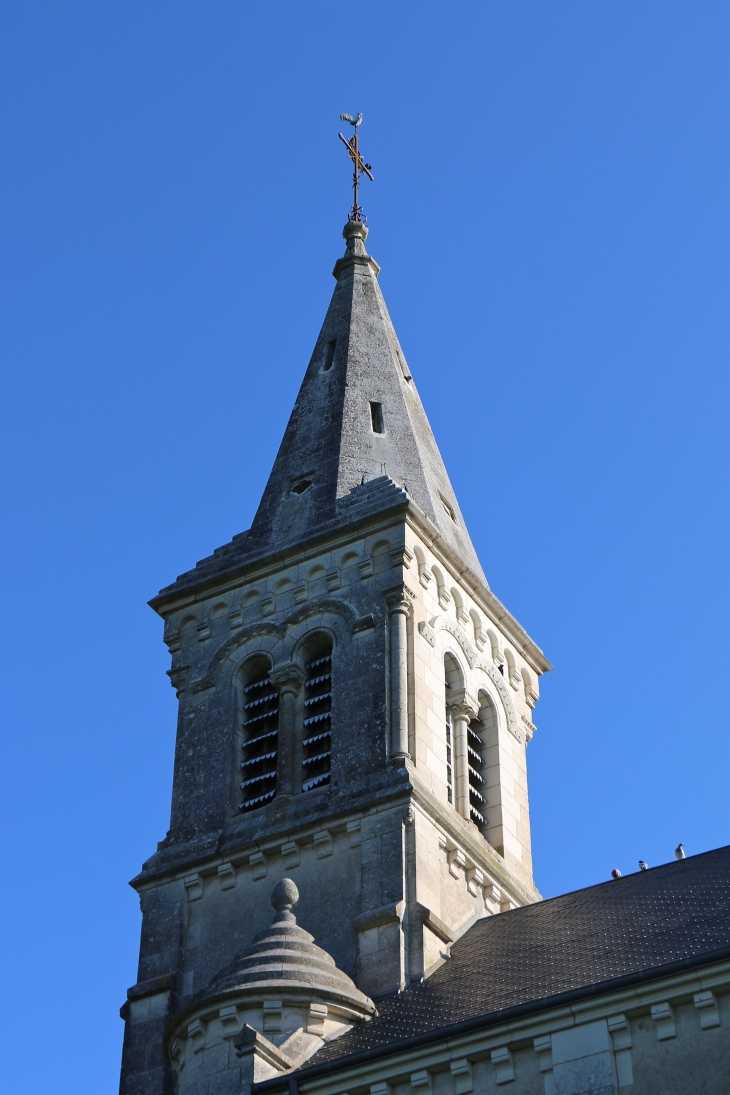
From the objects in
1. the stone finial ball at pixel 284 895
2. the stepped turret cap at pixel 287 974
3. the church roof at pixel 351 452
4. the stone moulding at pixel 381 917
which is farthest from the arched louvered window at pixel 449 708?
the stepped turret cap at pixel 287 974

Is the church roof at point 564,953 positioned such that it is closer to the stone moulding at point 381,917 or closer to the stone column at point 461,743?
the stone moulding at point 381,917

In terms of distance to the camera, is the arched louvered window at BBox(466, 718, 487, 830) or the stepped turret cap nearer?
the stepped turret cap

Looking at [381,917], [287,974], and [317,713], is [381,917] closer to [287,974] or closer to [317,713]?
[287,974]

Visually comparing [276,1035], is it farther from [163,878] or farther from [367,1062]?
[163,878]

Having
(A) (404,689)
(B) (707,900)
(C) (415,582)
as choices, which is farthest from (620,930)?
(C) (415,582)

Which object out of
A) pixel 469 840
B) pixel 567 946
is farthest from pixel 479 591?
pixel 567 946

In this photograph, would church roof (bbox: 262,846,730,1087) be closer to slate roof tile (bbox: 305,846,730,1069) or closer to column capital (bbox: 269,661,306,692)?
slate roof tile (bbox: 305,846,730,1069)

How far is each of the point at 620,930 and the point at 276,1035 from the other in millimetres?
4237

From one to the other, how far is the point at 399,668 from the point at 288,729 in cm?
203

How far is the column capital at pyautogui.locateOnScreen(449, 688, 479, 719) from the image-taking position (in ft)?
98.9

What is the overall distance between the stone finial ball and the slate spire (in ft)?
23.3

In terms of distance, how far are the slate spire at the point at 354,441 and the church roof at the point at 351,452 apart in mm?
17

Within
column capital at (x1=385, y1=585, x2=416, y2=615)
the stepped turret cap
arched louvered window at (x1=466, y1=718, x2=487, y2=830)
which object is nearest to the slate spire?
column capital at (x1=385, y1=585, x2=416, y2=615)

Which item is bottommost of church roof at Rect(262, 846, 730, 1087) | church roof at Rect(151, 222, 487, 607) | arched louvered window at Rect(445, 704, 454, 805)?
church roof at Rect(262, 846, 730, 1087)
